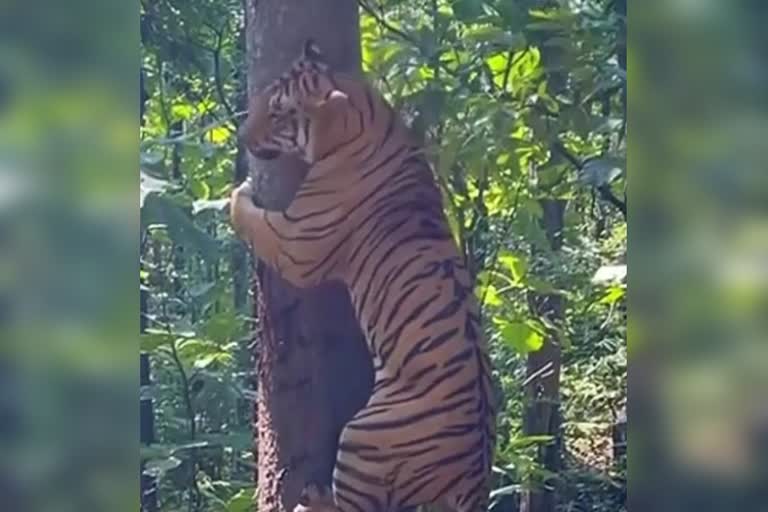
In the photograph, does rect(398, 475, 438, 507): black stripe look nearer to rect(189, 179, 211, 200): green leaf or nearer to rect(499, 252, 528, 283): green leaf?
rect(499, 252, 528, 283): green leaf

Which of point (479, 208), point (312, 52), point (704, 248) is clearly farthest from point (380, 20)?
point (704, 248)

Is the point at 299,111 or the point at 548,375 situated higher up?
the point at 299,111

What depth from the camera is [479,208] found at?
3.38 ft

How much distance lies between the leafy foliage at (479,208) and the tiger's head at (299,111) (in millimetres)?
35

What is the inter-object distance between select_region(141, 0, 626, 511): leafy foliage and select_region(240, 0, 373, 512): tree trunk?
25 mm

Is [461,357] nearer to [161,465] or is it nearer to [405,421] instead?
[405,421]

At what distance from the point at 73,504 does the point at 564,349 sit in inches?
19.9

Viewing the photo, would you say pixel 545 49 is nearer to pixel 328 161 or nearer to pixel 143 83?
pixel 328 161

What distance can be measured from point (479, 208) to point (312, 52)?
0.21 m

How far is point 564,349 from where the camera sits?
1.08 m

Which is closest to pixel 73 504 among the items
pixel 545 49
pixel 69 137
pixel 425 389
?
pixel 69 137

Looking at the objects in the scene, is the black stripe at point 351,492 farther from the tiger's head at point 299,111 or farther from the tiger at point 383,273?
the tiger's head at point 299,111

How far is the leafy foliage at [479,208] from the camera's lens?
40.1 inches

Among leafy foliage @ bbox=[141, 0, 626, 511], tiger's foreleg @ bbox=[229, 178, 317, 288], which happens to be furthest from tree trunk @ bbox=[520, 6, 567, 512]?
tiger's foreleg @ bbox=[229, 178, 317, 288]
